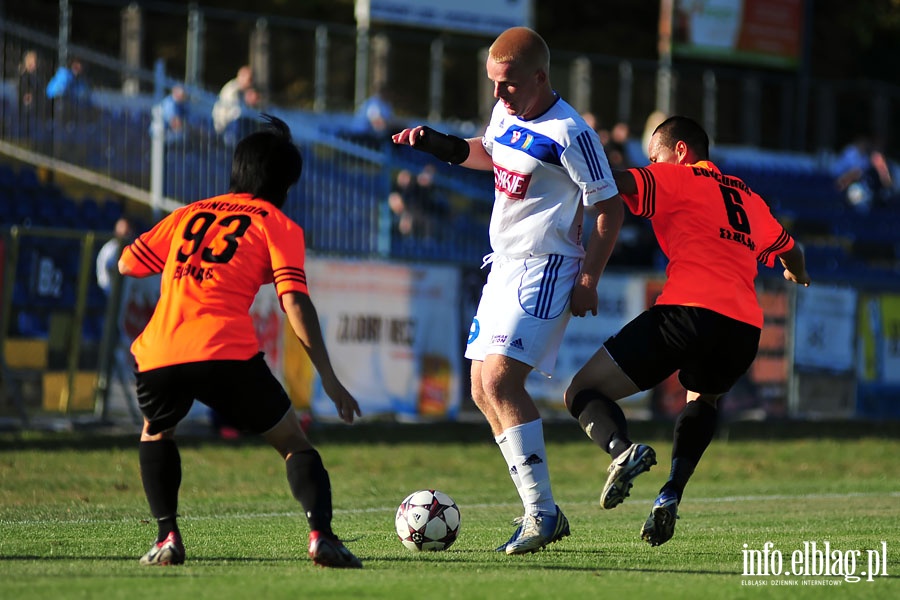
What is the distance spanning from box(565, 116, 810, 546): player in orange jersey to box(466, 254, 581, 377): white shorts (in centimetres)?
29

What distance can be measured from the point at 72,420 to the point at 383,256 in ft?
13.1

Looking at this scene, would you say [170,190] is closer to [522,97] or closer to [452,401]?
[452,401]

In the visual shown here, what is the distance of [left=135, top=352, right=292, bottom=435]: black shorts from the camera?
19.6 ft

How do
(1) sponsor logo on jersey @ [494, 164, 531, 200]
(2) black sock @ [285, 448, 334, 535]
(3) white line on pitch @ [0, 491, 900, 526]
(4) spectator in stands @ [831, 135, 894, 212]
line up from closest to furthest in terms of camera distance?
(2) black sock @ [285, 448, 334, 535] → (1) sponsor logo on jersey @ [494, 164, 531, 200] → (3) white line on pitch @ [0, 491, 900, 526] → (4) spectator in stands @ [831, 135, 894, 212]

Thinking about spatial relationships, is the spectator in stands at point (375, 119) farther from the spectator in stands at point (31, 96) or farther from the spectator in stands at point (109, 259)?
the spectator in stands at point (109, 259)

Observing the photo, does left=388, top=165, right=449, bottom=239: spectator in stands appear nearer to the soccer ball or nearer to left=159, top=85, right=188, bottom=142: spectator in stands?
left=159, top=85, right=188, bottom=142: spectator in stands

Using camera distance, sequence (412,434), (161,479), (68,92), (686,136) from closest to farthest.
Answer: (161,479)
(686,136)
(412,434)
(68,92)

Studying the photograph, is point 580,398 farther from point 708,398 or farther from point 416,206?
point 416,206

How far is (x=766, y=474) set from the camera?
13.5m

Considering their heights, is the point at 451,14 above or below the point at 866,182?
above

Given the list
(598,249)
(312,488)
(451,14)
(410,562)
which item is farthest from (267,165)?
(451,14)

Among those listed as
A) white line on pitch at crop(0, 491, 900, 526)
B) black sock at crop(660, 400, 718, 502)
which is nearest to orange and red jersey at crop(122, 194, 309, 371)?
black sock at crop(660, 400, 718, 502)

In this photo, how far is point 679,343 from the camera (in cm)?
707

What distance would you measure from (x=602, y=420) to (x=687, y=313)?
2.31 feet
